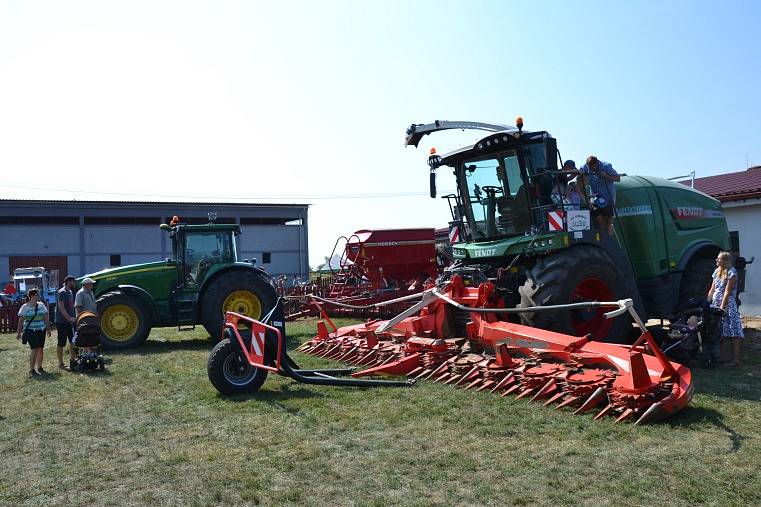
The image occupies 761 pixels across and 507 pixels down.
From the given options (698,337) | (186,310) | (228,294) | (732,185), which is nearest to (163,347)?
(186,310)

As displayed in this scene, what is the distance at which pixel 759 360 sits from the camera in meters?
8.97

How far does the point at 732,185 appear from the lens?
16922 millimetres

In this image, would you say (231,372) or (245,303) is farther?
(245,303)

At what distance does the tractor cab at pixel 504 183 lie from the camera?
9.09 m

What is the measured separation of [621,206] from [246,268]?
711 cm

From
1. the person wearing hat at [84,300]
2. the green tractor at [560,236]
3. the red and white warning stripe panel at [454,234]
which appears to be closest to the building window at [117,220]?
the person wearing hat at [84,300]

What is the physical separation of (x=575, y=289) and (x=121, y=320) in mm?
8625

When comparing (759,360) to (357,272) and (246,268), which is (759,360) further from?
(357,272)

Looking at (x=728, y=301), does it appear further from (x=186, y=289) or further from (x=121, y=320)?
(x=121, y=320)

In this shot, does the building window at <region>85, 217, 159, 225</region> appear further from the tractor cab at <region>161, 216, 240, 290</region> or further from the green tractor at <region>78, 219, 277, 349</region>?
the tractor cab at <region>161, 216, 240, 290</region>

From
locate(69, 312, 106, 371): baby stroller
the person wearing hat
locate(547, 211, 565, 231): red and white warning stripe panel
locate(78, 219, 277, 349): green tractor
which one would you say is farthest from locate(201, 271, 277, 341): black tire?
locate(547, 211, 565, 231): red and white warning stripe panel

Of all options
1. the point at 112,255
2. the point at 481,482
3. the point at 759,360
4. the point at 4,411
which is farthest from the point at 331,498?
the point at 112,255

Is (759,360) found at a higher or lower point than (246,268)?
lower

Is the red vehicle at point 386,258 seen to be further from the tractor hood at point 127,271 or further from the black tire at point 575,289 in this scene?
the black tire at point 575,289
